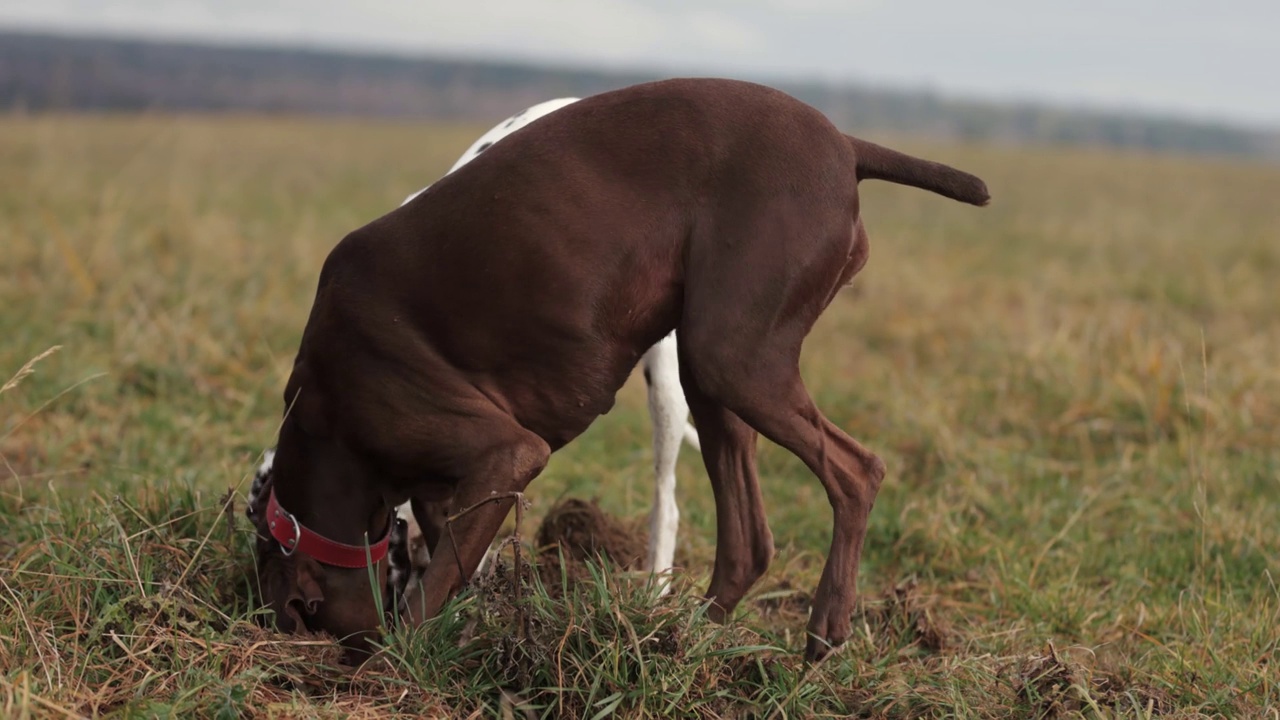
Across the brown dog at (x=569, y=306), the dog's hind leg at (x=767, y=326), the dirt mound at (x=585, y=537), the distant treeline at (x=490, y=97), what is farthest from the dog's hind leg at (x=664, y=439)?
the distant treeline at (x=490, y=97)

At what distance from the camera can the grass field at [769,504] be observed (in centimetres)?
288

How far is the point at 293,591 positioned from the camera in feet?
10.7

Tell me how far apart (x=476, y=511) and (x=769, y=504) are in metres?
2.20

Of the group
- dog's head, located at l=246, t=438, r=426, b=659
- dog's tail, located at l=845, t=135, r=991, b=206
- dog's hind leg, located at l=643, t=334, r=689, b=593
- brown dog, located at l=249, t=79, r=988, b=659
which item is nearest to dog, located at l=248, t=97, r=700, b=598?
dog's hind leg, located at l=643, t=334, r=689, b=593

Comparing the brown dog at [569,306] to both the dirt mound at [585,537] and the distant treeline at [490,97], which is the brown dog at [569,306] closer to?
the dirt mound at [585,537]

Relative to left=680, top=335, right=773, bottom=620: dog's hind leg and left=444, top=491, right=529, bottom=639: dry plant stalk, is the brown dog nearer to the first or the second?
left=444, top=491, right=529, bottom=639: dry plant stalk

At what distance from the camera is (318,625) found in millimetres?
3342

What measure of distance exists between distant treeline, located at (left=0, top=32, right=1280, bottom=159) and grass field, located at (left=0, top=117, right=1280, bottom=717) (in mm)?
30230

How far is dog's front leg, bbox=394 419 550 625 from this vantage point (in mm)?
3092

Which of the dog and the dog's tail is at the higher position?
the dog's tail

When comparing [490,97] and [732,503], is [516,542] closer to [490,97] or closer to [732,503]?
[732,503]

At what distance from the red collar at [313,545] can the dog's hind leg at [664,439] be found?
1014 millimetres

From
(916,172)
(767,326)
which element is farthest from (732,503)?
(916,172)

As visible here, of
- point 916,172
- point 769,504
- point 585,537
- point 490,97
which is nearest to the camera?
point 916,172
